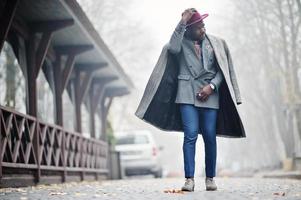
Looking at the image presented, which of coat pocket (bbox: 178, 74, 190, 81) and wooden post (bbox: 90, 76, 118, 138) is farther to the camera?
wooden post (bbox: 90, 76, 118, 138)

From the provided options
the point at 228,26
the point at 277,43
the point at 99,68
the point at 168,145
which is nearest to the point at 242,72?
the point at 228,26

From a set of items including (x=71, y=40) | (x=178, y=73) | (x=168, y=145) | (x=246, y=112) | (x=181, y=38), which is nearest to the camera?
(x=181, y=38)

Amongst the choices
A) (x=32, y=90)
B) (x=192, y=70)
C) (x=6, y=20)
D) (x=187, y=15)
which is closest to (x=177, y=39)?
(x=187, y=15)

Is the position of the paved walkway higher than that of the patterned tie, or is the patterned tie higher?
the patterned tie

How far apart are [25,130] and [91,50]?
454 centimetres

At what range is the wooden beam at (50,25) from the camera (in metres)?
12.7

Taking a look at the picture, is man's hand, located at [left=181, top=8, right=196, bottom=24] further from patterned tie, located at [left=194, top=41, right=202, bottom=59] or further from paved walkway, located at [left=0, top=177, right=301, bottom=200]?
paved walkway, located at [left=0, top=177, right=301, bottom=200]

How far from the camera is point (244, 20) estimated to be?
101ft

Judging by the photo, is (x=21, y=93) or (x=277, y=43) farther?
(x=277, y=43)

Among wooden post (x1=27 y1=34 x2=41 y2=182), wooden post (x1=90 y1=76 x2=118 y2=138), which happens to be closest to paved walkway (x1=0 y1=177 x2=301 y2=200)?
wooden post (x1=27 y1=34 x2=41 y2=182)

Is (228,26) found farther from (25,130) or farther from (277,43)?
(25,130)

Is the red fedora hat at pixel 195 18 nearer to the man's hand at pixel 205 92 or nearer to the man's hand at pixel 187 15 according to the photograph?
the man's hand at pixel 187 15

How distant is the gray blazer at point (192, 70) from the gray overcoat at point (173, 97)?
111mm

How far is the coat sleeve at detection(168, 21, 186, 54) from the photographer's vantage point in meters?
7.68
